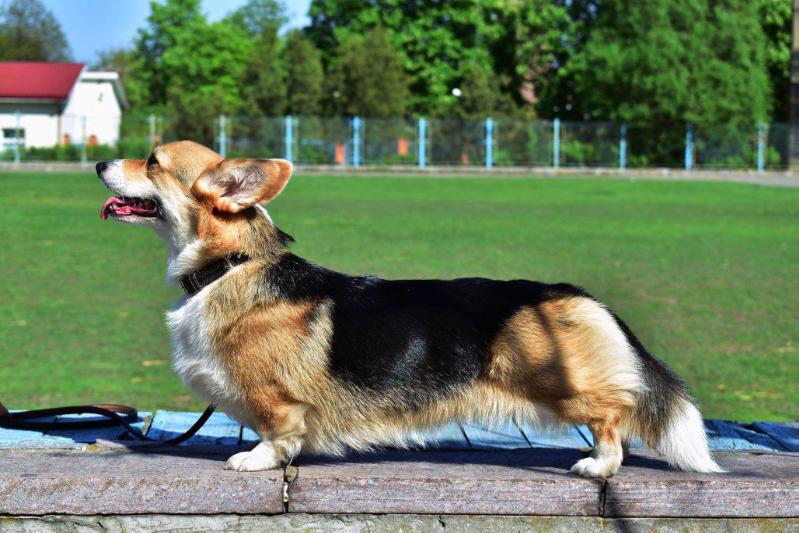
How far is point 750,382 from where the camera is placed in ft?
25.1

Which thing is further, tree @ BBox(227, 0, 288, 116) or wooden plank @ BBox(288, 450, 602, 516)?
tree @ BBox(227, 0, 288, 116)

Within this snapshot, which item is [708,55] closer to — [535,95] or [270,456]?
[535,95]

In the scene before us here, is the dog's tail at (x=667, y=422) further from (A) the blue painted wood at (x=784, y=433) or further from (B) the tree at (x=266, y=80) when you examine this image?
(B) the tree at (x=266, y=80)

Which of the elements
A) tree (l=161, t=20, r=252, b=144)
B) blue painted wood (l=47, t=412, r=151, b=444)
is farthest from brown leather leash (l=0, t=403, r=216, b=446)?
tree (l=161, t=20, r=252, b=144)

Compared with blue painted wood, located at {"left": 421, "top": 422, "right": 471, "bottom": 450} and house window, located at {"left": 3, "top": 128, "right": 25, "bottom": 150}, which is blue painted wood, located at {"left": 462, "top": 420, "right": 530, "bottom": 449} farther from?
house window, located at {"left": 3, "top": 128, "right": 25, "bottom": 150}

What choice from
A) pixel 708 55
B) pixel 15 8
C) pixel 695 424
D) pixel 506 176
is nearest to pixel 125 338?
pixel 695 424

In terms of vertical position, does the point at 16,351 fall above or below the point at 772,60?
below

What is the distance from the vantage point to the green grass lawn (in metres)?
7.65

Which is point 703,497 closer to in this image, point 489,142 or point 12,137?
point 489,142

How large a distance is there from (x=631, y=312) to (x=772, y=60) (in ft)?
154

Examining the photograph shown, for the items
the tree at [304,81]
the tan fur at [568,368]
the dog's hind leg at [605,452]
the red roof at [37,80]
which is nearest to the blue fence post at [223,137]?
the tree at [304,81]

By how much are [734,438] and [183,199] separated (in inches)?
103

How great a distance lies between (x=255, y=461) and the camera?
12.1ft

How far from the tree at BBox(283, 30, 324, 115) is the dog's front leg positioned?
160 ft
